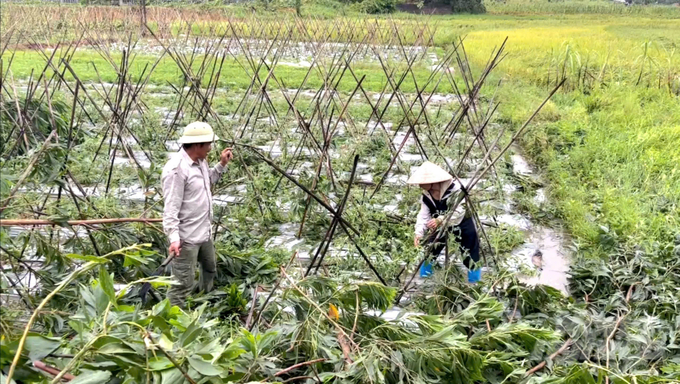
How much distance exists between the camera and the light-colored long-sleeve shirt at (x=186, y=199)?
109 inches

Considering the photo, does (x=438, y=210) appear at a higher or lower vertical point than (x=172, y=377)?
lower

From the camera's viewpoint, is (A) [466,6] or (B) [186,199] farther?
(A) [466,6]

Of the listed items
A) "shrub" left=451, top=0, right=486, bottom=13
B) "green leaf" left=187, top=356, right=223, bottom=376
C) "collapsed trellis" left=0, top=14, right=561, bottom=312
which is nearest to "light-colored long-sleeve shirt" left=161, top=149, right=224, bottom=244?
"collapsed trellis" left=0, top=14, right=561, bottom=312

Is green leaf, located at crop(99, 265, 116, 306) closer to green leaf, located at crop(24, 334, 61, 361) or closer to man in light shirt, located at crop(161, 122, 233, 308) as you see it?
green leaf, located at crop(24, 334, 61, 361)

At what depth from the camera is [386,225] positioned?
4.30 m

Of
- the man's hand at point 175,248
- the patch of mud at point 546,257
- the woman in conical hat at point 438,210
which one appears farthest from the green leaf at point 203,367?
the patch of mud at point 546,257

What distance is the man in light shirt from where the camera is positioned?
2.75 metres

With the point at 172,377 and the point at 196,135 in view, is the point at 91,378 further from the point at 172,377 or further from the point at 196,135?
the point at 196,135

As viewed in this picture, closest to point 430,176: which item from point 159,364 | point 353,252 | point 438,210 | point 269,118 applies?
point 438,210

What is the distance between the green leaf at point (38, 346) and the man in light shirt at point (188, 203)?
154cm

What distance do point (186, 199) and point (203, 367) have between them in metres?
1.69

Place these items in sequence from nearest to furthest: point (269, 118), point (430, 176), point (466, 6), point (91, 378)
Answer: point (91, 378), point (430, 176), point (269, 118), point (466, 6)

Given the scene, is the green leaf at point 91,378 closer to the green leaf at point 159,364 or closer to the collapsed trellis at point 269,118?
the green leaf at point 159,364

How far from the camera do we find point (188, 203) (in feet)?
9.39
